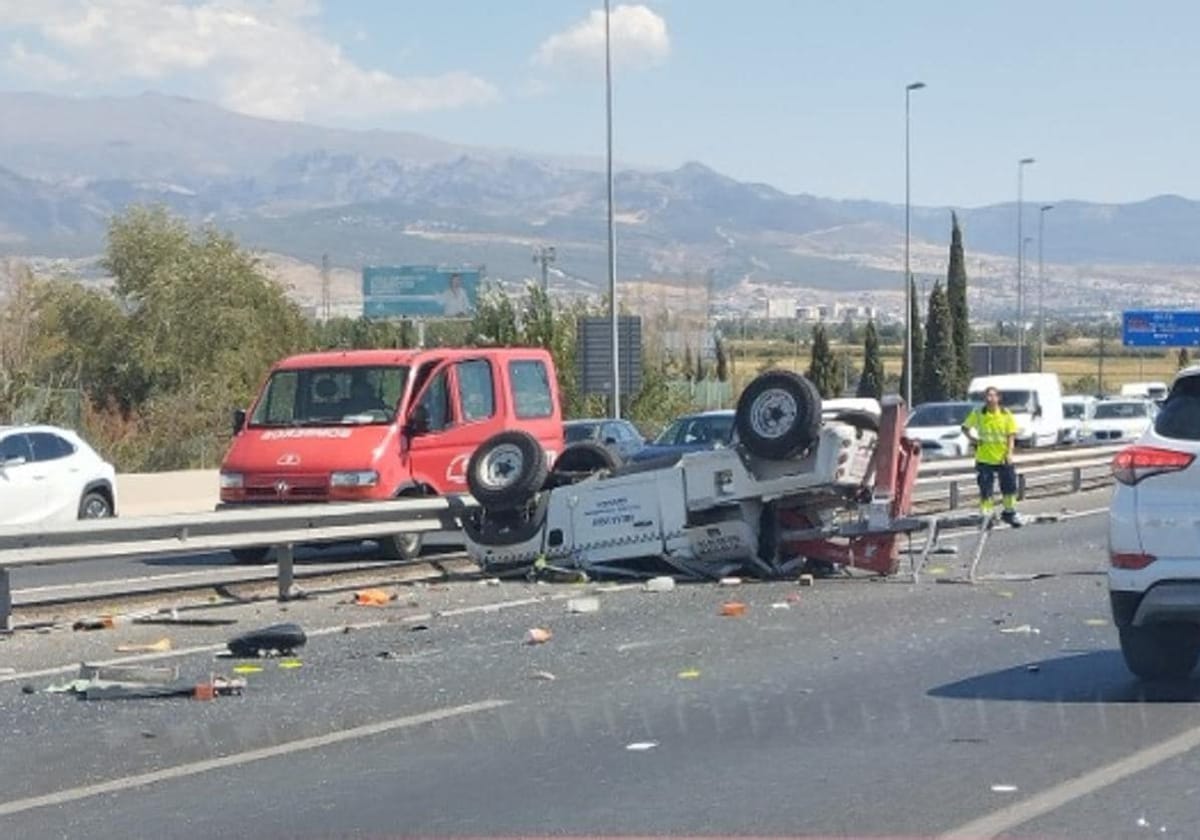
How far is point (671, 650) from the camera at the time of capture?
539 inches

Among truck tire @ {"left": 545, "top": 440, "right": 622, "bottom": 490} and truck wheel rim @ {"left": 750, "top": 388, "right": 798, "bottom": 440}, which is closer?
truck wheel rim @ {"left": 750, "top": 388, "right": 798, "bottom": 440}

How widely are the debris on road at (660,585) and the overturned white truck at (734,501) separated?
0.22 m

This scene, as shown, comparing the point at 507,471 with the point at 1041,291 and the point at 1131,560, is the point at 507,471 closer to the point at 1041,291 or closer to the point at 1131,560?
the point at 1131,560

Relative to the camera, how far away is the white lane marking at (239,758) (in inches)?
356

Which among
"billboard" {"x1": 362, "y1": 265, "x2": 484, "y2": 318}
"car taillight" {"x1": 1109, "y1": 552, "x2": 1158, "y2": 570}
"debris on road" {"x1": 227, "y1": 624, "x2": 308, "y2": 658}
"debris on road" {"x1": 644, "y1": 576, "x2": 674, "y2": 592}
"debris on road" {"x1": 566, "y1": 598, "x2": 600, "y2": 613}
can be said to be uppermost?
"billboard" {"x1": 362, "y1": 265, "x2": 484, "y2": 318}

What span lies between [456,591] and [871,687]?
6402 mm

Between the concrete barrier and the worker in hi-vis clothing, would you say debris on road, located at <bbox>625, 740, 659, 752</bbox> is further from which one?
the concrete barrier

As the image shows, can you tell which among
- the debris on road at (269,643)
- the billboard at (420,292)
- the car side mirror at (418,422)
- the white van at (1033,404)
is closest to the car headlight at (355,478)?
the car side mirror at (418,422)

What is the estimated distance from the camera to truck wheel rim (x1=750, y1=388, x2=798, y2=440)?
17.3m

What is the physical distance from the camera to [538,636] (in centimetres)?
1423

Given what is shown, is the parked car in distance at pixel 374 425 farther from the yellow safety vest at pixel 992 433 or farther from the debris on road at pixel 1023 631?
the yellow safety vest at pixel 992 433

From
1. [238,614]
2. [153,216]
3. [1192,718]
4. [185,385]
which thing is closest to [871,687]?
[1192,718]

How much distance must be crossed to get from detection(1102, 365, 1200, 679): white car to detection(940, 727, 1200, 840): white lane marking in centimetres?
82

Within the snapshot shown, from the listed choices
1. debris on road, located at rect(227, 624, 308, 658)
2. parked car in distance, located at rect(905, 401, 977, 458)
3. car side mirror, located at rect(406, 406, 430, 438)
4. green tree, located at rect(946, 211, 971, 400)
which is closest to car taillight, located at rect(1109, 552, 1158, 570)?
debris on road, located at rect(227, 624, 308, 658)
